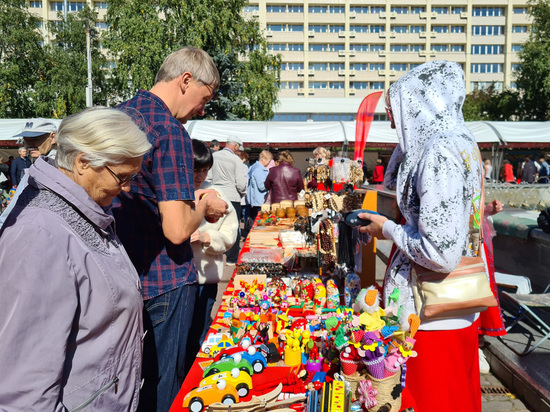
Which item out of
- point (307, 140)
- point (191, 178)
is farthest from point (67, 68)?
point (191, 178)

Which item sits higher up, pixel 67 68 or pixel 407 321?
pixel 67 68

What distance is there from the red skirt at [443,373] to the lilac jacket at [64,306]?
0.98m

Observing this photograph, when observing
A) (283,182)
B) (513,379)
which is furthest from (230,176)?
(513,379)

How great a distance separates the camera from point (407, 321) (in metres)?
1.44

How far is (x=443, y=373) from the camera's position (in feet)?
4.91

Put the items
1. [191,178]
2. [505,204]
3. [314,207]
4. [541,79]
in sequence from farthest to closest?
1. [541,79]
2. [505,204]
3. [314,207]
4. [191,178]

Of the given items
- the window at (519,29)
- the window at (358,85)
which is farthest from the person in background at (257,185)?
the window at (519,29)

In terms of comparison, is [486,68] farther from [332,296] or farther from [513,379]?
[332,296]

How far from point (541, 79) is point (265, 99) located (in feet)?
54.9

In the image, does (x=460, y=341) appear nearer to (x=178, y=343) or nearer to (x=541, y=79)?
(x=178, y=343)

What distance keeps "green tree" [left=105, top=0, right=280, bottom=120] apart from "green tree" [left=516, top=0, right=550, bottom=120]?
15.3 m

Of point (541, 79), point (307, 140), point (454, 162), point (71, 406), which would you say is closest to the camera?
point (71, 406)

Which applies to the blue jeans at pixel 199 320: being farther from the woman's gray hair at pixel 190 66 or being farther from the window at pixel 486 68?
the window at pixel 486 68

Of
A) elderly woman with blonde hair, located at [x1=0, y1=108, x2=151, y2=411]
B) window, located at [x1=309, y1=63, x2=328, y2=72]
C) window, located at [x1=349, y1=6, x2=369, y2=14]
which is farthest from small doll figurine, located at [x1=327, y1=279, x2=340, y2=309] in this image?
window, located at [x1=349, y1=6, x2=369, y2=14]
